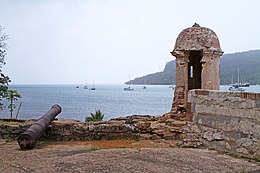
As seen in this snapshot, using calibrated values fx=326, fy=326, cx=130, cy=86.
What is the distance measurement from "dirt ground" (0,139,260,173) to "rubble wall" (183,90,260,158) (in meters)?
0.26

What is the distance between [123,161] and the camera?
5.52 metres

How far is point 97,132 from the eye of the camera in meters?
9.30

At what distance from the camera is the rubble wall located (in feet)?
18.4

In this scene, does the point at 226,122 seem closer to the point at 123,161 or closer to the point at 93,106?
the point at 123,161

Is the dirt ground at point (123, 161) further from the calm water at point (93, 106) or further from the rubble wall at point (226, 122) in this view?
the calm water at point (93, 106)

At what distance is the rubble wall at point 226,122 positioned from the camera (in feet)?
18.4

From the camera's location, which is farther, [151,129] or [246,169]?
[151,129]

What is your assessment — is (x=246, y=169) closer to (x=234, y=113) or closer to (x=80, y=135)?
(x=234, y=113)

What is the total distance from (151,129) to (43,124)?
3.05 m

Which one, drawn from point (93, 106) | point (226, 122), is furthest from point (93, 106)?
point (226, 122)

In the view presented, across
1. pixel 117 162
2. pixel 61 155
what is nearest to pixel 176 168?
pixel 117 162

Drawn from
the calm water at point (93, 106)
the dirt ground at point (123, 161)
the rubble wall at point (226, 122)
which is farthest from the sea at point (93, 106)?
the dirt ground at point (123, 161)

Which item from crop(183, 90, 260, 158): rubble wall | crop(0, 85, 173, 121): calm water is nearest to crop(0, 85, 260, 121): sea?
crop(0, 85, 173, 121): calm water

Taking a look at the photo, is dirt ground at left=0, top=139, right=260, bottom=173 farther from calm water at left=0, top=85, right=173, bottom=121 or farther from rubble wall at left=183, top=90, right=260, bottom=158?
calm water at left=0, top=85, right=173, bottom=121
